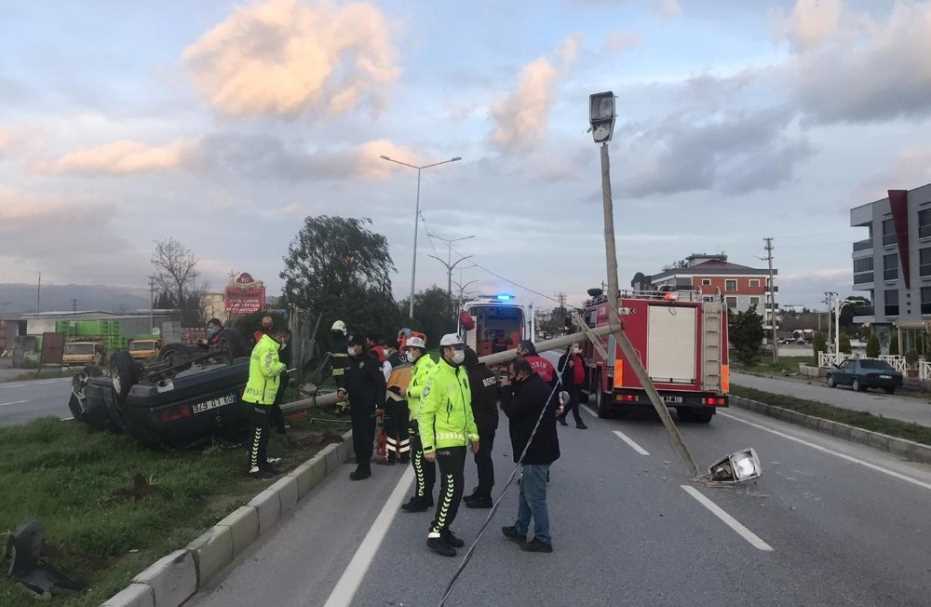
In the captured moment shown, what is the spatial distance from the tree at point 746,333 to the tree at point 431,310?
1874cm

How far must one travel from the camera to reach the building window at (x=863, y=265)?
210 feet

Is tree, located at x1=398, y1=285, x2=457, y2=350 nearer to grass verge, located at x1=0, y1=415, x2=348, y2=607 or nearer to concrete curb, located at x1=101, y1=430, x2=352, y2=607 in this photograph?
grass verge, located at x1=0, y1=415, x2=348, y2=607

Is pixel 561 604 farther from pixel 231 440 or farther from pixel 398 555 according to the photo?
pixel 231 440

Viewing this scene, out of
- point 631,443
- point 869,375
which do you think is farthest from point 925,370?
point 631,443

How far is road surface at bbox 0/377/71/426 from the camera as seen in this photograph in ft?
49.8

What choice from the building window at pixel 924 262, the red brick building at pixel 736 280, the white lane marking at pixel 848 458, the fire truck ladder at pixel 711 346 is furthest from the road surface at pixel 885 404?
the red brick building at pixel 736 280

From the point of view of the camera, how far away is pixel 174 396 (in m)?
8.41

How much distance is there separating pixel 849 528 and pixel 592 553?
2767 mm

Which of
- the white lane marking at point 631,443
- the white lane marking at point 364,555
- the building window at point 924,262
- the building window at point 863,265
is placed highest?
the building window at point 863,265

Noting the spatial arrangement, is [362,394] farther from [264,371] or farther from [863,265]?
[863,265]

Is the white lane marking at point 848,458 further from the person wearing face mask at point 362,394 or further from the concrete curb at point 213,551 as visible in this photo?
the concrete curb at point 213,551

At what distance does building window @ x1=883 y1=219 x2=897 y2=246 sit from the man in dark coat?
178 feet

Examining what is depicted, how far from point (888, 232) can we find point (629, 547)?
56.4 m

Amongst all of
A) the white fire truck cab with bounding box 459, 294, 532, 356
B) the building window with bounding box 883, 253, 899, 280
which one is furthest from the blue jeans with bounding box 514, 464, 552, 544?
the building window with bounding box 883, 253, 899, 280
